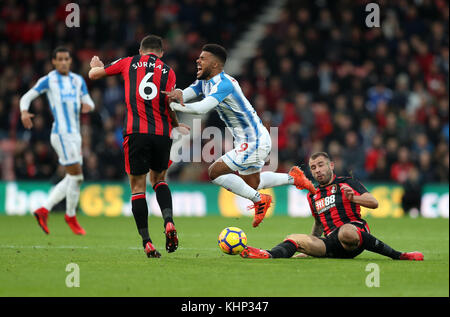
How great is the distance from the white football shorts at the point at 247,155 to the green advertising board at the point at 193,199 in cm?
770

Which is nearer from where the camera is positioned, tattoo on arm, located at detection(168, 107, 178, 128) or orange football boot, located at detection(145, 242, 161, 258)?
orange football boot, located at detection(145, 242, 161, 258)

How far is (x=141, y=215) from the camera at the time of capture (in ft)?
26.6

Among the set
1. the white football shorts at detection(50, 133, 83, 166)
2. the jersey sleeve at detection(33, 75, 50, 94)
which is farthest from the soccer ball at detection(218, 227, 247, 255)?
the jersey sleeve at detection(33, 75, 50, 94)

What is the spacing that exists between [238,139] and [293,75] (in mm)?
10695

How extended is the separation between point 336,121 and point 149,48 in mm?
10216

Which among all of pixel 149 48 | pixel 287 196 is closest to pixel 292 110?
pixel 287 196

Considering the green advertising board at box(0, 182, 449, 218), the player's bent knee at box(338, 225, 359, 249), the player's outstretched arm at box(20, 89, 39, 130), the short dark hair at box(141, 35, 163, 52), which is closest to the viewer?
the player's bent knee at box(338, 225, 359, 249)

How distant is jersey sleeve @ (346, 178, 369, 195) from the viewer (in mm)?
7867

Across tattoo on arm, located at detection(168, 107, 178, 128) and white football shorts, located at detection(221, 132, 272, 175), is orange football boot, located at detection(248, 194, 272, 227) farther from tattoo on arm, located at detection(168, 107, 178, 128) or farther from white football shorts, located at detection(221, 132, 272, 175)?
tattoo on arm, located at detection(168, 107, 178, 128)

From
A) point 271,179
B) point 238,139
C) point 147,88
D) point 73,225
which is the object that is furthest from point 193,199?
point 147,88

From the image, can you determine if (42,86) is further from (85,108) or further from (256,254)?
(256,254)

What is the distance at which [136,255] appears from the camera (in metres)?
8.48

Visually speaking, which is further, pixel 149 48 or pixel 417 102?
pixel 417 102

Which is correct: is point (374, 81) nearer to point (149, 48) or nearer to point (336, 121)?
point (336, 121)
